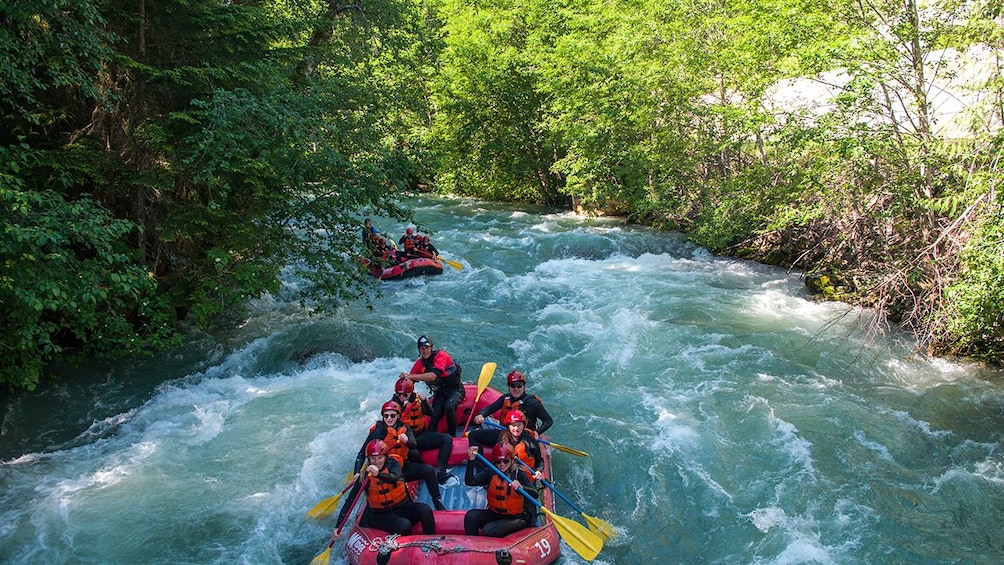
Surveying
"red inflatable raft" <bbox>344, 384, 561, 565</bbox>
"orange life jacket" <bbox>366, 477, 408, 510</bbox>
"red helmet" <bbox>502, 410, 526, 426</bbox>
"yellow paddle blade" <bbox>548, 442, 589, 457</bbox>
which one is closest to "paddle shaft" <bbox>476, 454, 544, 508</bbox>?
"red inflatable raft" <bbox>344, 384, 561, 565</bbox>

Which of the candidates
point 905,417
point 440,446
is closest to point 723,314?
point 905,417

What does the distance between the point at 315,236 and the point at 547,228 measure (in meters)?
9.85

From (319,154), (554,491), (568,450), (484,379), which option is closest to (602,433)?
(568,450)

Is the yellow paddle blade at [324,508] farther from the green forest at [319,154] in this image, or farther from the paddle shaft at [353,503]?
the green forest at [319,154]

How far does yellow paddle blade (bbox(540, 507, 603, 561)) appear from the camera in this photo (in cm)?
561

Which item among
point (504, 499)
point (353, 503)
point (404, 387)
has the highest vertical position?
point (404, 387)

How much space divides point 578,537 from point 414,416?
7.40 feet

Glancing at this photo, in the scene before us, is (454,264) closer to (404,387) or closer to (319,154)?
(319,154)

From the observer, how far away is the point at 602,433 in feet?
26.3

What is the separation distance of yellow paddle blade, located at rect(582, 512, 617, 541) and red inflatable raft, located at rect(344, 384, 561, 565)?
383mm

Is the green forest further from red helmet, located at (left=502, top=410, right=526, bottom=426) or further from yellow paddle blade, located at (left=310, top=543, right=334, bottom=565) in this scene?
red helmet, located at (left=502, top=410, right=526, bottom=426)

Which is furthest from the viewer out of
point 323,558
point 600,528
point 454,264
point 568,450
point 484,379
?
point 454,264

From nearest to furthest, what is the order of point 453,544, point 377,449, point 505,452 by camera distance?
point 453,544 → point 377,449 → point 505,452

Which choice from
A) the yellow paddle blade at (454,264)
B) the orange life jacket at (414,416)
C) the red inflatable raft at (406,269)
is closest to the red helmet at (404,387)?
the orange life jacket at (414,416)
